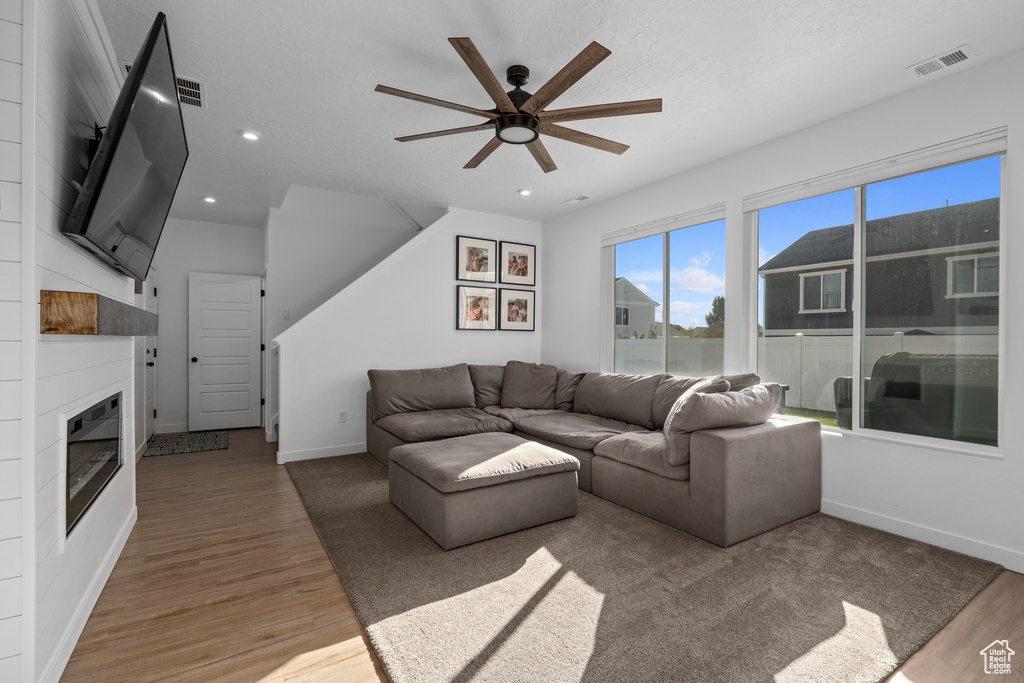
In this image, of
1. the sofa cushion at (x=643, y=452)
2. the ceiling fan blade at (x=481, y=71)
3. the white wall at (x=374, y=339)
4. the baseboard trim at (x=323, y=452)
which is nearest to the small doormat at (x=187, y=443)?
the baseboard trim at (x=323, y=452)

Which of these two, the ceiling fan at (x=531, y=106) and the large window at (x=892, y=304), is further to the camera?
the large window at (x=892, y=304)

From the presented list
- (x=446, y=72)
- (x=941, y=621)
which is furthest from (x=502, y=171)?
(x=941, y=621)

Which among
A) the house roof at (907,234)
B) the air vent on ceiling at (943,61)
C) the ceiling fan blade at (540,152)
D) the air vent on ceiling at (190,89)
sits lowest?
the house roof at (907,234)

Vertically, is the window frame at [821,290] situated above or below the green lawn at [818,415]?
above

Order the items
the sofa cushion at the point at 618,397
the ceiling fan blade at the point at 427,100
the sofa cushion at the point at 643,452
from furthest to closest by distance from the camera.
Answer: the sofa cushion at the point at 618,397, the sofa cushion at the point at 643,452, the ceiling fan blade at the point at 427,100

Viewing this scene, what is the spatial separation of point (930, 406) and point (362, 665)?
10.5 feet

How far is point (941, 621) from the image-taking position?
1868 mm

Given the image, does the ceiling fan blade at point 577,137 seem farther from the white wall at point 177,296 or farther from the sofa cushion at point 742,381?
the white wall at point 177,296

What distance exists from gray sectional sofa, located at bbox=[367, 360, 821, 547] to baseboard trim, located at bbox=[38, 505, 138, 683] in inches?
71.8

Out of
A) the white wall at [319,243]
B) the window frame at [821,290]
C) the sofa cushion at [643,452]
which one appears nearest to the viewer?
the sofa cushion at [643,452]

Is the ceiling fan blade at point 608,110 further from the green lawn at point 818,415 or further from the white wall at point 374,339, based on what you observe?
the white wall at point 374,339

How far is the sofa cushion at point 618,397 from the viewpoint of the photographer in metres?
3.93

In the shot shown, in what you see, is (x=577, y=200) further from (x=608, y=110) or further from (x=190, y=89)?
(x=190, y=89)

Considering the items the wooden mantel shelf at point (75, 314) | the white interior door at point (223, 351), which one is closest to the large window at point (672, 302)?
the wooden mantel shelf at point (75, 314)
